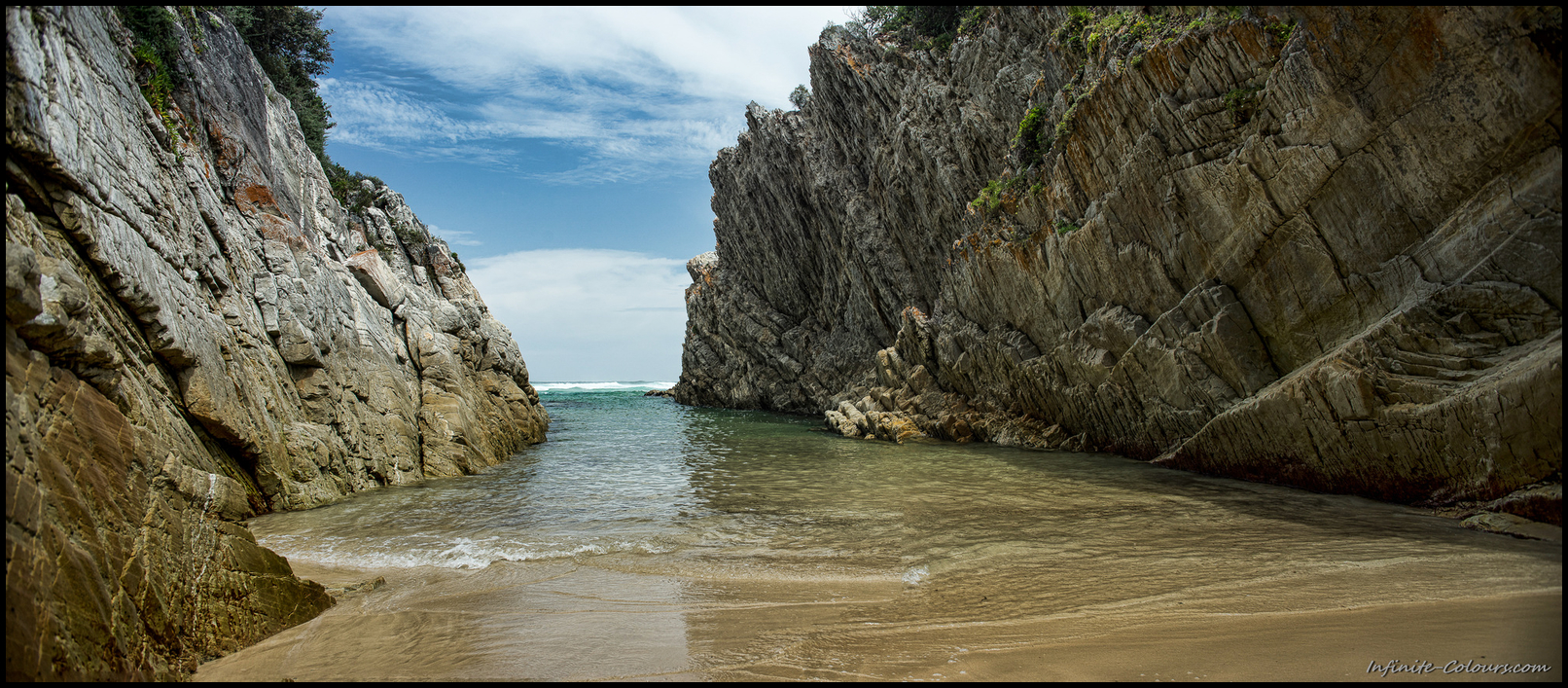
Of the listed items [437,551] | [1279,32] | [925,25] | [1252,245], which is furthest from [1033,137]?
[437,551]

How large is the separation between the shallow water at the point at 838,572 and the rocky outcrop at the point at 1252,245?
1.55 meters

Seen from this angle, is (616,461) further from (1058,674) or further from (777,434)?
(1058,674)

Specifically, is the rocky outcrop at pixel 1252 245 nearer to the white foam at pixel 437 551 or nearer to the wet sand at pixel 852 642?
the wet sand at pixel 852 642

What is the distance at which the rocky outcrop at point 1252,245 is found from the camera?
28.7 feet

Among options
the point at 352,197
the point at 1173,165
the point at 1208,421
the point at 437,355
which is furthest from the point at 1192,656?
the point at 352,197

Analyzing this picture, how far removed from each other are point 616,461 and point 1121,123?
17.2 m

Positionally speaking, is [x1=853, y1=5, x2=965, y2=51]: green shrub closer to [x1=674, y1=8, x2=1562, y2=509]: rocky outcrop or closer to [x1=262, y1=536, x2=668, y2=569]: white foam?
[x1=674, y1=8, x2=1562, y2=509]: rocky outcrop

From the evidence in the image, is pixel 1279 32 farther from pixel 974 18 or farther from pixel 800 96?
pixel 800 96

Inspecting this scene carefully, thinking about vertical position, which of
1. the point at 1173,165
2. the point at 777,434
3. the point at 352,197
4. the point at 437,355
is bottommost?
the point at 777,434

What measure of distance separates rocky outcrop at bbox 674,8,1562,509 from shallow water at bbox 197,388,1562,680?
1.55 meters

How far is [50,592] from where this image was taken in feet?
12.1

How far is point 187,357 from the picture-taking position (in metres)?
9.80

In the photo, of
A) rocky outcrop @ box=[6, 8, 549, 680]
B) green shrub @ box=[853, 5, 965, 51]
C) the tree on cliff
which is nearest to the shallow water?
rocky outcrop @ box=[6, 8, 549, 680]

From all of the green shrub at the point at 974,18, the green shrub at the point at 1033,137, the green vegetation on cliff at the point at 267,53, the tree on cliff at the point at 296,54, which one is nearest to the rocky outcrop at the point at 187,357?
the green vegetation on cliff at the point at 267,53
